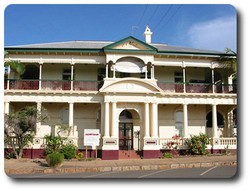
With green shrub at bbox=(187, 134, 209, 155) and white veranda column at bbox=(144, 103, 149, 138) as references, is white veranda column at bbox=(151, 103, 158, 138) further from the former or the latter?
green shrub at bbox=(187, 134, 209, 155)

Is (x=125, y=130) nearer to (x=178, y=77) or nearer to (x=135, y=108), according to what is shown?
(x=135, y=108)

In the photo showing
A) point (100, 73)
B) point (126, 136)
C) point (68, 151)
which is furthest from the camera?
point (100, 73)

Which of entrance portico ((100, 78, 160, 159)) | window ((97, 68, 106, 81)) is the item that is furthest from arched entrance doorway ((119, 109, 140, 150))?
window ((97, 68, 106, 81))

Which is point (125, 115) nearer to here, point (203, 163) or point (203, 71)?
point (203, 71)

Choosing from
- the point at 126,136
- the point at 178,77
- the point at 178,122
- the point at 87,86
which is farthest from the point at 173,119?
the point at 87,86

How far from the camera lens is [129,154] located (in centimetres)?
2095

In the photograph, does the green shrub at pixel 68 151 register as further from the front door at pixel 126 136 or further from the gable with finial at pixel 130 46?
the gable with finial at pixel 130 46

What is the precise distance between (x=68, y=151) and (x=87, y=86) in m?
4.39

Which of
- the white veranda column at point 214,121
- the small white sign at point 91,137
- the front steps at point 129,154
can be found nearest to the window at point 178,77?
the white veranda column at point 214,121

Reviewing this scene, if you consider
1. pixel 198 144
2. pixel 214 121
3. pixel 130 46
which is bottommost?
pixel 198 144

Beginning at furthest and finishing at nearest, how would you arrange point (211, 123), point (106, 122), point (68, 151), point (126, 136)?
point (211, 123)
point (126, 136)
point (106, 122)
point (68, 151)

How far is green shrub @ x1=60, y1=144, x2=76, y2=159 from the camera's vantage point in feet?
64.7

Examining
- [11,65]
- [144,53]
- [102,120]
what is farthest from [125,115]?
[11,65]

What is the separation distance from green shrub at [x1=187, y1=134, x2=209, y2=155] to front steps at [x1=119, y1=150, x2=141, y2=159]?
10.6 feet
